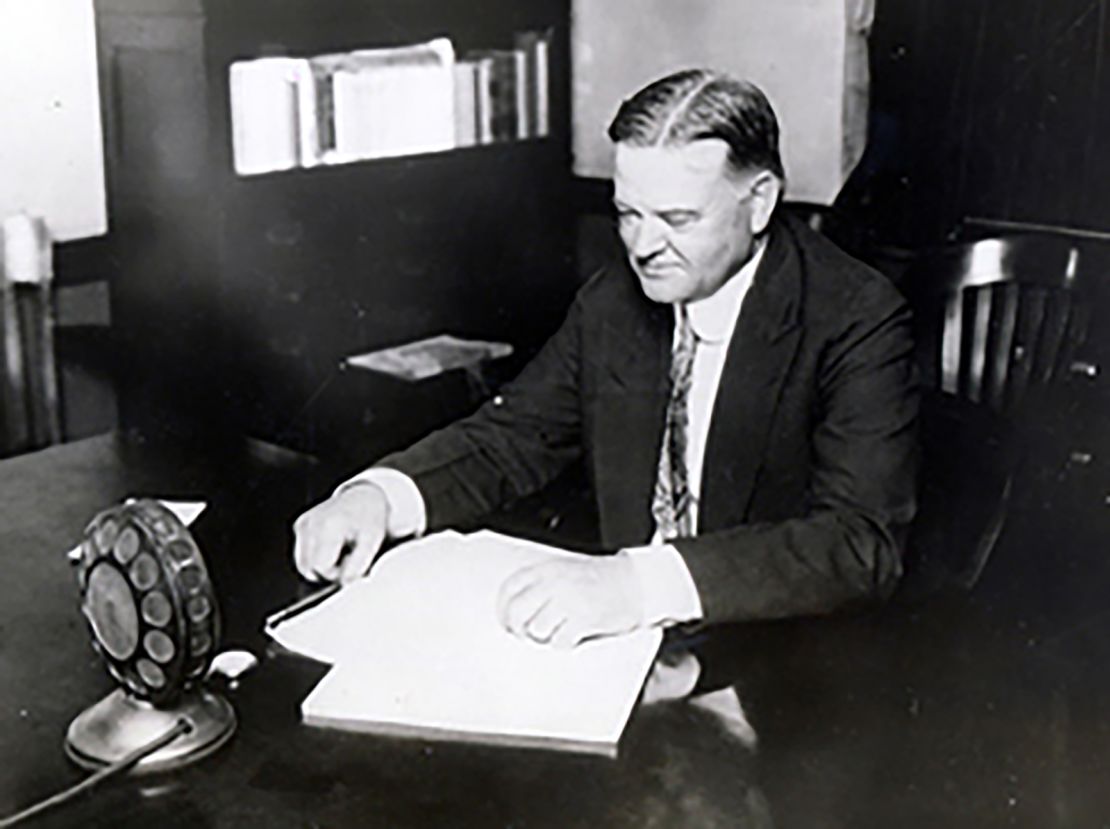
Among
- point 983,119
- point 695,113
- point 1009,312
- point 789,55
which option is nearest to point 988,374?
point 1009,312

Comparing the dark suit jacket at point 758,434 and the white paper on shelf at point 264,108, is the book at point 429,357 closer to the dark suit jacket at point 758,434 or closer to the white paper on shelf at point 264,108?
the white paper on shelf at point 264,108

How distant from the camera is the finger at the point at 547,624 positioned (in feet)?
3.92

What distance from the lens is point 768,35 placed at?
309 cm

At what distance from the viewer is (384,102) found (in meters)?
3.22

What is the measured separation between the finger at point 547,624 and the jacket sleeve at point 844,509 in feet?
0.48

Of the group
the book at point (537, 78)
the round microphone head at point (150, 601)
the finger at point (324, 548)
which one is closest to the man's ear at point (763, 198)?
the finger at point (324, 548)

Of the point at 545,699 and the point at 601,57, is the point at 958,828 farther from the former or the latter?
the point at 601,57

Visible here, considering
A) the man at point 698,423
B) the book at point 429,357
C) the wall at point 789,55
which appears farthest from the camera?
the book at point 429,357

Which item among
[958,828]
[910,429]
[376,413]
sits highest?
[910,429]

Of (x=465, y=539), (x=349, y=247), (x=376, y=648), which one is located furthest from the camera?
(x=349, y=247)

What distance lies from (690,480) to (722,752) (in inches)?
31.4

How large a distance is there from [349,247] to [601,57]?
76cm

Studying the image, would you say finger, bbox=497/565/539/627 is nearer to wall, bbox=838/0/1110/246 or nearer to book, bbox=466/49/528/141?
wall, bbox=838/0/1110/246

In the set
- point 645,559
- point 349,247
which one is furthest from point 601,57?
point 645,559
